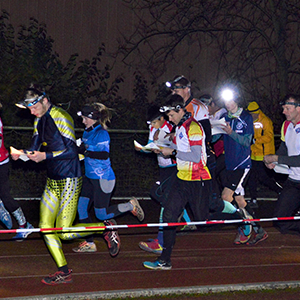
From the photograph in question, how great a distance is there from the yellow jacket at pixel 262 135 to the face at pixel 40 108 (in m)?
5.99

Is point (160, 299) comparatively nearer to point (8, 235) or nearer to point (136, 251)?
point (136, 251)

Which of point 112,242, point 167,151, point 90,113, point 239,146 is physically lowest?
point 112,242

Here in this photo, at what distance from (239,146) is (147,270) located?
2.70 m

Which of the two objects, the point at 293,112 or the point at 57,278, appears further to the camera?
the point at 293,112

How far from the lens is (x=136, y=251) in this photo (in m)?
8.22

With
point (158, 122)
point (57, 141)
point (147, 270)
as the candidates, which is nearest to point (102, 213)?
point (147, 270)

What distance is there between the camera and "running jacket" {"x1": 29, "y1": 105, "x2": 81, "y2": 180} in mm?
6527

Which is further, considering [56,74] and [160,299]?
[56,74]

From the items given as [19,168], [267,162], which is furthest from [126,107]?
[267,162]

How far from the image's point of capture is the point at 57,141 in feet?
21.5

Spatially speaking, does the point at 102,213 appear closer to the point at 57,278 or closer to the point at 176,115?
the point at 57,278

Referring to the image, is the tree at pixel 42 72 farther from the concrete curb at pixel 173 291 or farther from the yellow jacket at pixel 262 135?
the concrete curb at pixel 173 291

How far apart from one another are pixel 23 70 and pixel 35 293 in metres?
10.7

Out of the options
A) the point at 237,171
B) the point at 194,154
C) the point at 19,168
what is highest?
the point at 194,154
